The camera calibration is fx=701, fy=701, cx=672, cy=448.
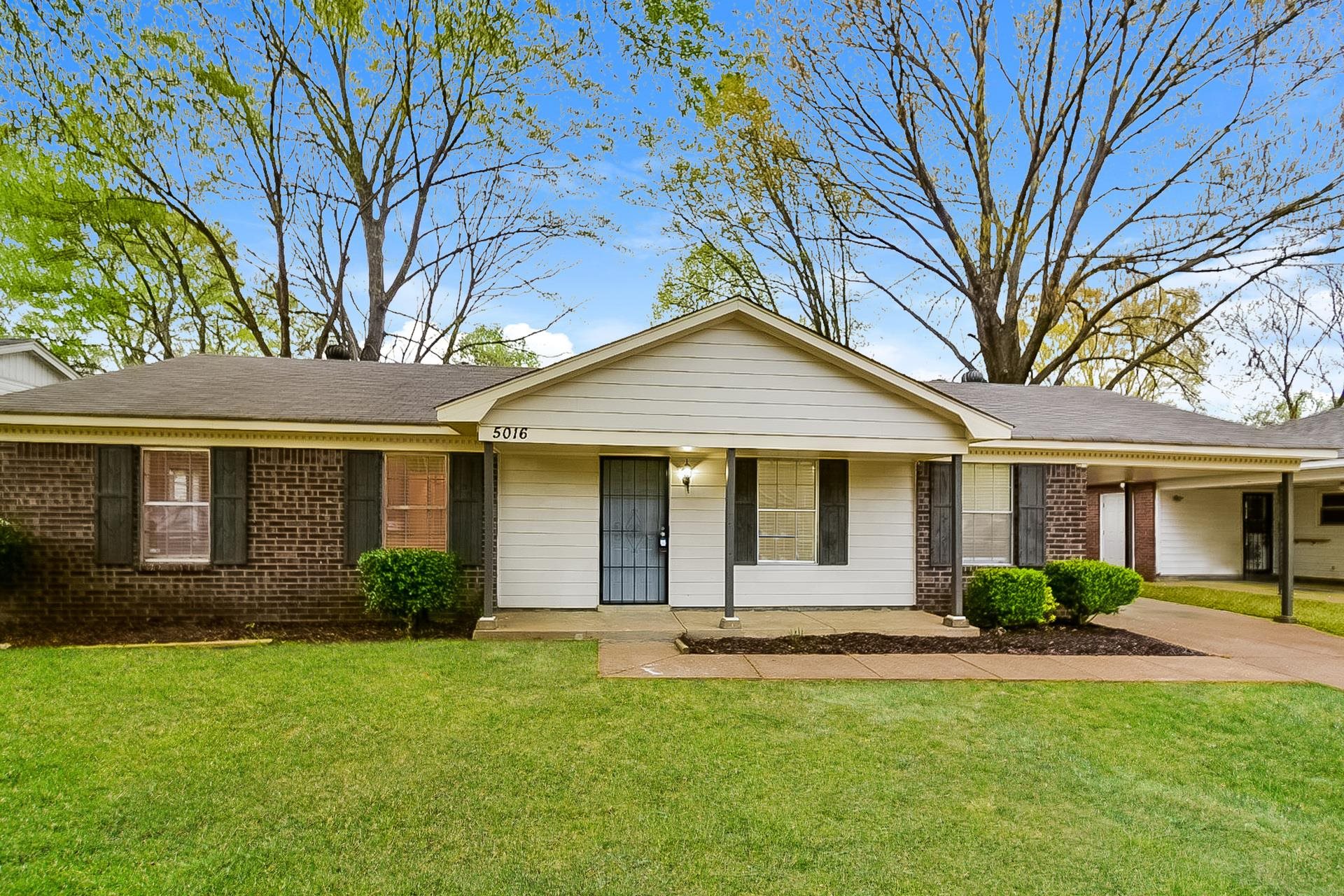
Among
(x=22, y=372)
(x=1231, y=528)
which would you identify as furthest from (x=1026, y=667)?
(x=22, y=372)

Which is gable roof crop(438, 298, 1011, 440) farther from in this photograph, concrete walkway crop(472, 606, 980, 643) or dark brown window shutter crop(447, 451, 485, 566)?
concrete walkway crop(472, 606, 980, 643)

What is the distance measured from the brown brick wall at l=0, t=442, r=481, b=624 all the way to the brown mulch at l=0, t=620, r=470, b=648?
0.16 metres

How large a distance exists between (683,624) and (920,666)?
2879 mm

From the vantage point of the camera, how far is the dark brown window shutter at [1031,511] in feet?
34.4

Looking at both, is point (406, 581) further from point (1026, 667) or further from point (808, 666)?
point (1026, 667)

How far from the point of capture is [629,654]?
294 inches

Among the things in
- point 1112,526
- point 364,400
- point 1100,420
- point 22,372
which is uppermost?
point 22,372

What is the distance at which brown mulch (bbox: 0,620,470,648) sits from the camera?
26.5 feet

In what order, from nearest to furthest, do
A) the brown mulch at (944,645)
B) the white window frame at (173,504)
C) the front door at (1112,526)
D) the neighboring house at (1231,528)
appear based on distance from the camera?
the brown mulch at (944,645)
the white window frame at (173,504)
the neighboring house at (1231,528)
the front door at (1112,526)

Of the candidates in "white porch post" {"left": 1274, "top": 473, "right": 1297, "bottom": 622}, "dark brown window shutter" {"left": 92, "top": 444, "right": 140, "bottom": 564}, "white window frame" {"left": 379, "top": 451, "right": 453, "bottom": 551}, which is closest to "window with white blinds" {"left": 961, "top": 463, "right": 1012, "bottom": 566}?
"white porch post" {"left": 1274, "top": 473, "right": 1297, "bottom": 622}

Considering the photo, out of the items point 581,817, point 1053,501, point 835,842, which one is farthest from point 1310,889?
point 1053,501

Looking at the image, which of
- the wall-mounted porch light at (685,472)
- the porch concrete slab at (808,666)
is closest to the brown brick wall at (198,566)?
the wall-mounted porch light at (685,472)

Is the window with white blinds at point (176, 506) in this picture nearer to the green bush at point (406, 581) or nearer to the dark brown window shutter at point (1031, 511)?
the green bush at point (406, 581)

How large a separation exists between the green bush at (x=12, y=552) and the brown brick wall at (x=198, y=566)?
0.11 metres
